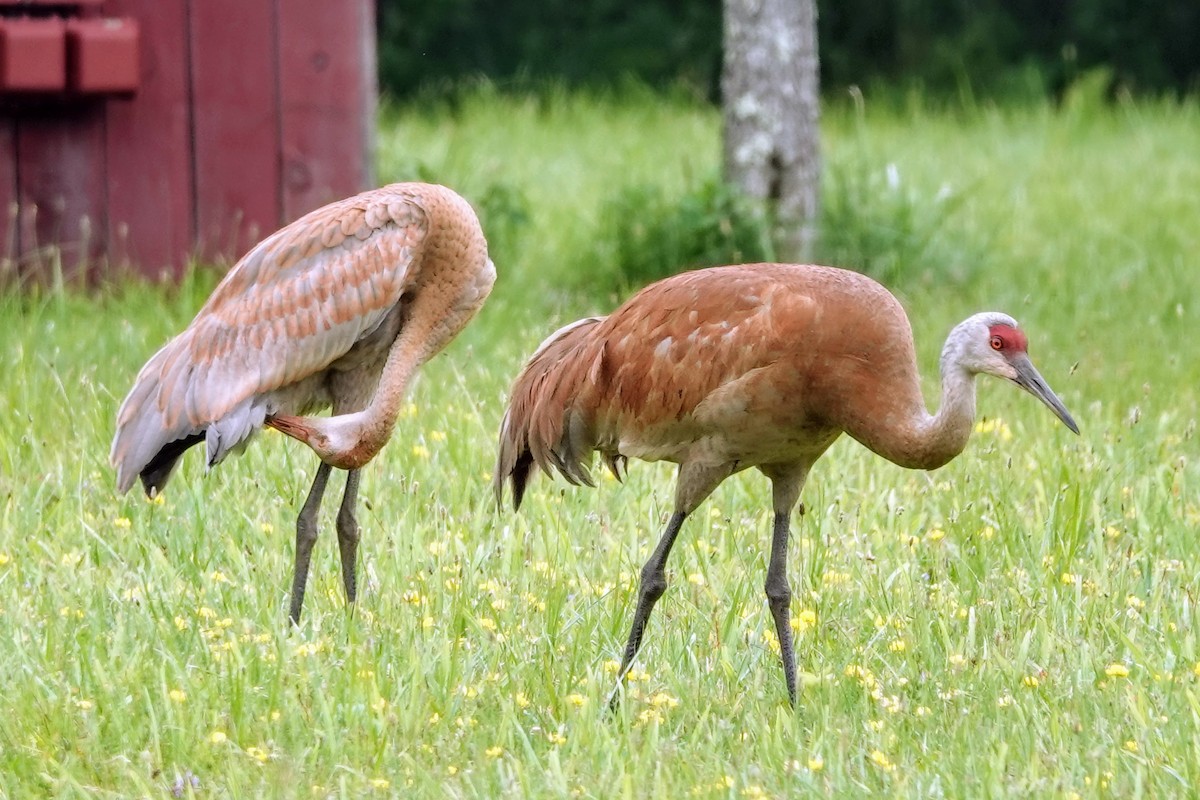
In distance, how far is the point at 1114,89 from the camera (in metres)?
15.2

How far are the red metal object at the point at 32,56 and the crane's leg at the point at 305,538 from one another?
9.69 feet

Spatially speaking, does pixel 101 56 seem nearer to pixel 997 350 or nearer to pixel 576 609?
pixel 576 609

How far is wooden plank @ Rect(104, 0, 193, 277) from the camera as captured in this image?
733cm

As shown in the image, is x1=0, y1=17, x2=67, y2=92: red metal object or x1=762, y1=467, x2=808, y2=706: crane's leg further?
x1=0, y1=17, x2=67, y2=92: red metal object

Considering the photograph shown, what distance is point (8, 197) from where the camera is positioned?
7.25 meters

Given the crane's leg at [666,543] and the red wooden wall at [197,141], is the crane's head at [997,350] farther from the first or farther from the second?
the red wooden wall at [197,141]

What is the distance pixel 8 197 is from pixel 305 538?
3294 millimetres

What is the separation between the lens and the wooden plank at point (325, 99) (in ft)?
24.4

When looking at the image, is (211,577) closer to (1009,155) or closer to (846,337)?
(846,337)

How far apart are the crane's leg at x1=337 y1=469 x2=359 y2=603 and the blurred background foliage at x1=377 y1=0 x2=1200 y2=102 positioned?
33.3 ft

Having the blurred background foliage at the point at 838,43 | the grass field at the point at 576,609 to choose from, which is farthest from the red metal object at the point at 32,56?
the blurred background foliage at the point at 838,43

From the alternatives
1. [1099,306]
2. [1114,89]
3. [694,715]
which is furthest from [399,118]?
[694,715]

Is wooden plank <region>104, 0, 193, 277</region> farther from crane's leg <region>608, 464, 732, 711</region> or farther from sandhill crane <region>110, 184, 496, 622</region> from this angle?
crane's leg <region>608, 464, 732, 711</region>

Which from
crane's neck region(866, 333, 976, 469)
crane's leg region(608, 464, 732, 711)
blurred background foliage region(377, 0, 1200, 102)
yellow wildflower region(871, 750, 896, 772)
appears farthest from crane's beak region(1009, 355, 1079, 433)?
blurred background foliage region(377, 0, 1200, 102)
